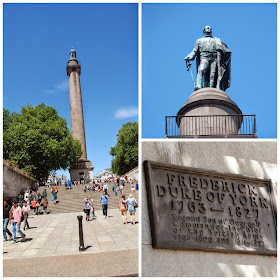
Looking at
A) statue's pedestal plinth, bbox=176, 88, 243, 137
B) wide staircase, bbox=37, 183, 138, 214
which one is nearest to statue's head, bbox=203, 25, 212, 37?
statue's pedestal plinth, bbox=176, 88, 243, 137

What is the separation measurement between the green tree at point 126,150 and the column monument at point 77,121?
718cm

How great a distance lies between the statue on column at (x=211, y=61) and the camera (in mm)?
13539

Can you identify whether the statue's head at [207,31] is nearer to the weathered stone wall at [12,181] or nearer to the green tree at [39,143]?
the weathered stone wall at [12,181]

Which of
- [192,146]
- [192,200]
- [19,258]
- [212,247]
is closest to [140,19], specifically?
[192,146]

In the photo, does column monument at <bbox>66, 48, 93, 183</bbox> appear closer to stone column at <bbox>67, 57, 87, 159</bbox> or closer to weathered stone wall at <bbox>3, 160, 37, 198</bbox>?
stone column at <bbox>67, 57, 87, 159</bbox>

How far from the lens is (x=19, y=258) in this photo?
783 centimetres

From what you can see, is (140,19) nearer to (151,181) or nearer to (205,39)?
(151,181)

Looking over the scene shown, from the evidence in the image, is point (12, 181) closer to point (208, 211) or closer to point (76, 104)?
point (208, 211)

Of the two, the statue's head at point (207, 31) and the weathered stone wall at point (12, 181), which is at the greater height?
the statue's head at point (207, 31)

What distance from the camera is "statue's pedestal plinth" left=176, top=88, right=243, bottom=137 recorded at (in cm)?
1118

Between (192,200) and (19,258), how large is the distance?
17.3ft

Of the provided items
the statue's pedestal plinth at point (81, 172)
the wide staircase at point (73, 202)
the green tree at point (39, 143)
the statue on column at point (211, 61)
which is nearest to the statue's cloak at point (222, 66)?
the statue on column at point (211, 61)

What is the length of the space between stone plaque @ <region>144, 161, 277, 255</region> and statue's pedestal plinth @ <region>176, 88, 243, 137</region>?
18.3 feet

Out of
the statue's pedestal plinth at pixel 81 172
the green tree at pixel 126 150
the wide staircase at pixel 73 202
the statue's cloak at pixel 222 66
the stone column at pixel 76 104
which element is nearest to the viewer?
the statue's cloak at pixel 222 66
